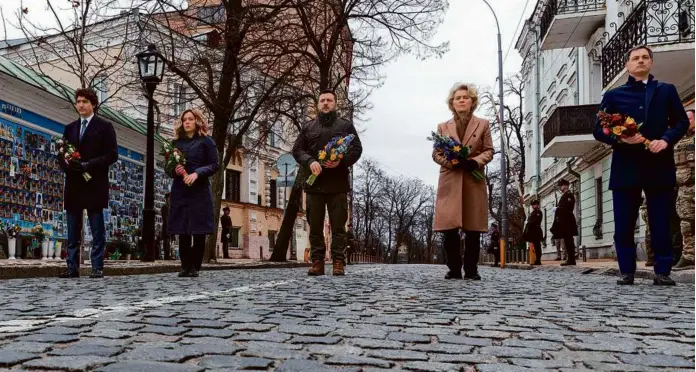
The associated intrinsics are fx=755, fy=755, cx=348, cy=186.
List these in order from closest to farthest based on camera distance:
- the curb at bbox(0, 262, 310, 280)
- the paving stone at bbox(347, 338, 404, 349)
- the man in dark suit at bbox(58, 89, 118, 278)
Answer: the paving stone at bbox(347, 338, 404, 349), the man in dark suit at bbox(58, 89, 118, 278), the curb at bbox(0, 262, 310, 280)

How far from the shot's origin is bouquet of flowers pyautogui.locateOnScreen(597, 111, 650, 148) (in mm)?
6539

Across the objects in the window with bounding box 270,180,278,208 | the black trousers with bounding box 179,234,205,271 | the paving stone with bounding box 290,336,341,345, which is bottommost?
the paving stone with bounding box 290,336,341,345

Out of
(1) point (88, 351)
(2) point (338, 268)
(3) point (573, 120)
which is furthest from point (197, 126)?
(3) point (573, 120)

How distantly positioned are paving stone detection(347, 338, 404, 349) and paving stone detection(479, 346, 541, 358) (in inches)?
13.5

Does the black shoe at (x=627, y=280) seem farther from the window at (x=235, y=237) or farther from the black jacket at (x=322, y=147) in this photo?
the window at (x=235, y=237)

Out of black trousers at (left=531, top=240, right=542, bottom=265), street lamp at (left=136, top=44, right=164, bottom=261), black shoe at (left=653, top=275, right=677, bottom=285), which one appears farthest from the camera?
black trousers at (left=531, top=240, right=542, bottom=265)

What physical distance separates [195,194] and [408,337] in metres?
5.42

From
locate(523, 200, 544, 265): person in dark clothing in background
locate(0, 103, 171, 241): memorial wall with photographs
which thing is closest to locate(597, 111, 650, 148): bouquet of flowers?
locate(523, 200, 544, 265): person in dark clothing in background

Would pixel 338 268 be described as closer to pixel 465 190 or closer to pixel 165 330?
pixel 465 190

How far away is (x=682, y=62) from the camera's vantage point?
16.3 meters

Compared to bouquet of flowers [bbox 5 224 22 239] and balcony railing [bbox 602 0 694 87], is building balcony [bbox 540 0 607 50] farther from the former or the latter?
bouquet of flowers [bbox 5 224 22 239]

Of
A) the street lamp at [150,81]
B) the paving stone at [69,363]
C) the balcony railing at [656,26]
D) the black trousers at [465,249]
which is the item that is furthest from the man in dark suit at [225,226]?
the paving stone at [69,363]

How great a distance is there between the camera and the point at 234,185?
121 ft

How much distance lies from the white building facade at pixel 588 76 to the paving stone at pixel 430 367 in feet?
35.9
